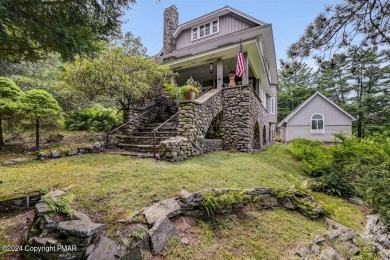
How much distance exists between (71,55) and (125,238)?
9.07 feet

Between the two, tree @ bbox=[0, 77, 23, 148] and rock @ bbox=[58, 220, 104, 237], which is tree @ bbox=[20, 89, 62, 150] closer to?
tree @ bbox=[0, 77, 23, 148]

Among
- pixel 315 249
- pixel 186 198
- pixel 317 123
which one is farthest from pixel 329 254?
pixel 317 123

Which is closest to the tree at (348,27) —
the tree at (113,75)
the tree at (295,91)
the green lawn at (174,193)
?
the green lawn at (174,193)

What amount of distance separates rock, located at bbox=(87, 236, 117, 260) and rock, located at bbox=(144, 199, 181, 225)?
473 mm

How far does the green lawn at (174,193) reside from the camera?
7.55ft

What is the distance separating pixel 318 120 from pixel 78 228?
778 inches

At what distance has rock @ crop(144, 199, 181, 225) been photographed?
2.25 meters

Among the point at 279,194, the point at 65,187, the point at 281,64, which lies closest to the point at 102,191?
the point at 65,187

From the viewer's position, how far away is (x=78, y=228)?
178 centimetres

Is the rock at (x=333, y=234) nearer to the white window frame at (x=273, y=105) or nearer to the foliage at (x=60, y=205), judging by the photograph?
the foliage at (x=60, y=205)

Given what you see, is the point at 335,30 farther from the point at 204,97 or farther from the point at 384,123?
the point at 384,123

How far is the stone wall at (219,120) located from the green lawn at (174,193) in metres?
1.73

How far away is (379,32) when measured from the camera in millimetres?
2861

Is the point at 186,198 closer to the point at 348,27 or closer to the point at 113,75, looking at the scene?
the point at 348,27
